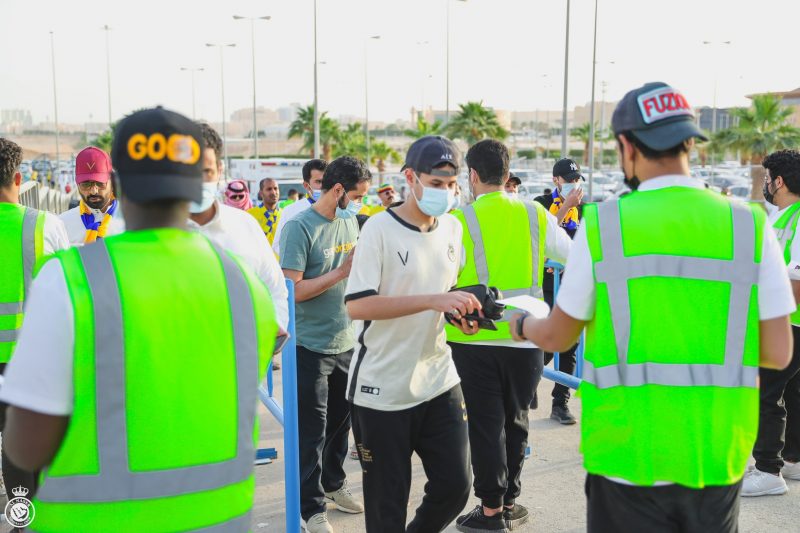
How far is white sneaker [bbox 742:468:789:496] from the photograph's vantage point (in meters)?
5.51

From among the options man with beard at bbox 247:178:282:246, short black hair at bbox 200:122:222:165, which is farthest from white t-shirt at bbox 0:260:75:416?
man with beard at bbox 247:178:282:246

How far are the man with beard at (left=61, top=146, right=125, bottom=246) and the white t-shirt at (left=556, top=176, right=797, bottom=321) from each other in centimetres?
366

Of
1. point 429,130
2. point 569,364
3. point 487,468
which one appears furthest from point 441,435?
point 429,130

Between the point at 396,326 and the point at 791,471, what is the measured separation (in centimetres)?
355

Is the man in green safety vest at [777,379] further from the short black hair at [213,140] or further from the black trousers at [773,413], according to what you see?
the short black hair at [213,140]

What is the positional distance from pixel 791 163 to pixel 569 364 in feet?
8.97

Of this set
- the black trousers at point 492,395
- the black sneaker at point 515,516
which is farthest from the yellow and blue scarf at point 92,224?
the black sneaker at point 515,516

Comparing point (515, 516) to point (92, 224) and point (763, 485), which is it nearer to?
point (763, 485)

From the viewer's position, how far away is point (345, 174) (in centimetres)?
531

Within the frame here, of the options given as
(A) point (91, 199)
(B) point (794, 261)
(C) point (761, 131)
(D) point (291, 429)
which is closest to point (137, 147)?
(D) point (291, 429)

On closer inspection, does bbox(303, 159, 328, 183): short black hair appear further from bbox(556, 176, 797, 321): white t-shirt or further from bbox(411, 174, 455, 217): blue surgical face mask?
bbox(556, 176, 797, 321): white t-shirt

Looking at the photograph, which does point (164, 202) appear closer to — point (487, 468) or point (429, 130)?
point (487, 468)

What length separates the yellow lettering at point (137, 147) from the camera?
205 centimetres

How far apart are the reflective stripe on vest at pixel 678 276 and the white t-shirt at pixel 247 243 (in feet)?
5.04
